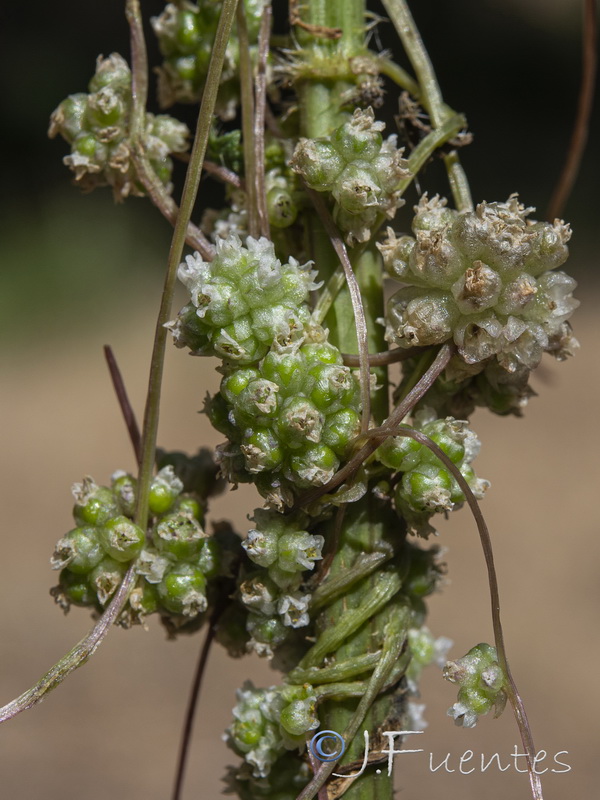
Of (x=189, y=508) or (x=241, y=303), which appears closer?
(x=241, y=303)

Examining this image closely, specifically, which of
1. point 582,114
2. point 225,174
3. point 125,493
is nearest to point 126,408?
point 125,493

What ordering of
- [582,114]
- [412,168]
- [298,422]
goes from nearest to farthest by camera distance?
[298,422]
[412,168]
[582,114]

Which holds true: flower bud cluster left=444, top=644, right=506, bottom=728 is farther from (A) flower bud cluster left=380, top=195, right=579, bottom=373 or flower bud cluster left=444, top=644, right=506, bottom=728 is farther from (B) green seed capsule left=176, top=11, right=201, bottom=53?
(B) green seed capsule left=176, top=11, right=201, bottom=53

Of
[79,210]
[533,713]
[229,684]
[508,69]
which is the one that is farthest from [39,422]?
[508,69]

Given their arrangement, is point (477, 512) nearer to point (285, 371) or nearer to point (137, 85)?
point (285, 371)

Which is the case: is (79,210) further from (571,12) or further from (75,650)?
(75,650)

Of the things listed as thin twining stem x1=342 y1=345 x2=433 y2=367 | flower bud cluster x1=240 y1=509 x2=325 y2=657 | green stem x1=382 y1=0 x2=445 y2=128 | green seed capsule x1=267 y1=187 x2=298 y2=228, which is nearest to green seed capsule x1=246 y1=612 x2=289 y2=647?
flower bud cluster x1=240 y1=509 x2=325 y2=657
